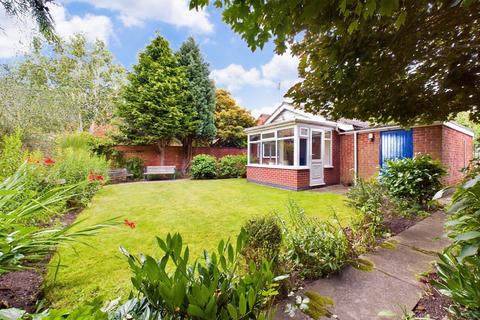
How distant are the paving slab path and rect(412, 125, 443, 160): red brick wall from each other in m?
5.63

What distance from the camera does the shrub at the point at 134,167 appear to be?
12172mm

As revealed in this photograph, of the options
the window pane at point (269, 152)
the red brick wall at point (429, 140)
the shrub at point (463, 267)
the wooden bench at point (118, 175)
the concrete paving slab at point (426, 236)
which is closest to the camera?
the shrub at point (463, 267)

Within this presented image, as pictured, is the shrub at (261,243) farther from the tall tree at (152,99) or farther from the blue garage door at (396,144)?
the tall tree at (152,99)

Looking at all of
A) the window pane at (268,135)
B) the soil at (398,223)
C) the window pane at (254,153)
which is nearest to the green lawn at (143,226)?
the soil at (398,223)

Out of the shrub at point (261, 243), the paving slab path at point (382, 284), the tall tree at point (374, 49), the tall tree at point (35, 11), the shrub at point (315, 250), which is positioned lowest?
the paving slab path at point (382, 284)

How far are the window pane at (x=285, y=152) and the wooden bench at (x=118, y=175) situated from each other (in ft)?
26.1

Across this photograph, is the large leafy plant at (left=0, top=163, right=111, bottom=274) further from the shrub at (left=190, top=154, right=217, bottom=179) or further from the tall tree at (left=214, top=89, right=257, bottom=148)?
the tall tree at (left=214, top=89, right=257, bottom=148)

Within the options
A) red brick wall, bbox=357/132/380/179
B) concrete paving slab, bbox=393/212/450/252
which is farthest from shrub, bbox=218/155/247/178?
concrete paving slab, bbox=393/212/450/252

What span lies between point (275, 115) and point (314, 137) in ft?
17.7

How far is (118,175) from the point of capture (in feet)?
35.7

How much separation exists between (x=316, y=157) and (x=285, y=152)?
1429 mm

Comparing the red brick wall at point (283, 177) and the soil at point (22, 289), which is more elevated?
the red brick wall at point (283, 177)

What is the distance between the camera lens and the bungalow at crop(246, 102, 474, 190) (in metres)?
7.55

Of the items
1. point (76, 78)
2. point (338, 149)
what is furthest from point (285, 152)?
point (76, 78)
